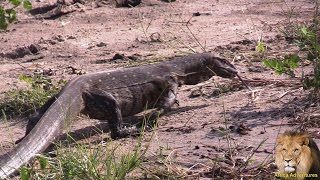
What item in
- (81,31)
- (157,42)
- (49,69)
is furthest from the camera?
(81,31)

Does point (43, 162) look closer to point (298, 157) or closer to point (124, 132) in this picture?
point (298, 157)

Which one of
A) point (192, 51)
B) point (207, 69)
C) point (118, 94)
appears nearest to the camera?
point (118, 94)

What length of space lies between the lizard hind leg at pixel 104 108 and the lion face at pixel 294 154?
10.4ft

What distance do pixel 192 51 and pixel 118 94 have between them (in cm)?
202

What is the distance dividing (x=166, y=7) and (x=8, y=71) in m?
3.25

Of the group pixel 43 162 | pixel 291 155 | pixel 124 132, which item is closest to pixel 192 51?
pixel 124 132

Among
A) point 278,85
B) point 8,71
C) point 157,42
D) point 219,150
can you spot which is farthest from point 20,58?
point 219,150

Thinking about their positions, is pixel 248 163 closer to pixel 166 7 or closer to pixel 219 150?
pixel 219 150

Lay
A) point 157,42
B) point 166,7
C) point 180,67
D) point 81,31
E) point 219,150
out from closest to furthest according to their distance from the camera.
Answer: point 219,150, point 180,67, point 157,42, point 81,31, point 166,7

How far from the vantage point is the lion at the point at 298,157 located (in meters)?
4.34

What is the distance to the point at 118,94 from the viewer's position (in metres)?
7.94

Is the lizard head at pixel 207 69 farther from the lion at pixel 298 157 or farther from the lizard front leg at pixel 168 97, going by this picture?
the lion at pixel 298 157

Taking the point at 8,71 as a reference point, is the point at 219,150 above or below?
above

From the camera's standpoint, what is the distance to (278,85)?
804cm
